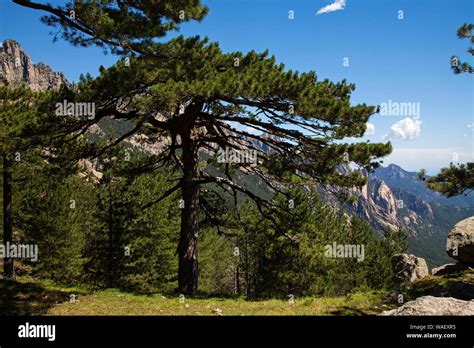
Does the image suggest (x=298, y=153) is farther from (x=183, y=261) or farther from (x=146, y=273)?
(x=146, y=273)

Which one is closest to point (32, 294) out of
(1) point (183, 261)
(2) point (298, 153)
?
(1) point (183, 261)

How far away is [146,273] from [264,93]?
83.0 feet

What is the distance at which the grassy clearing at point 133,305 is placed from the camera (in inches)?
391

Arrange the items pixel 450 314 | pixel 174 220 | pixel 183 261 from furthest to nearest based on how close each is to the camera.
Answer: pixel 174 220
pixel 183 261
pixel 450 314

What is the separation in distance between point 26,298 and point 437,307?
11.1m

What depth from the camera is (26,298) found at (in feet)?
35.3

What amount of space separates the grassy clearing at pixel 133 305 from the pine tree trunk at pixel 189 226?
1780 millimetres

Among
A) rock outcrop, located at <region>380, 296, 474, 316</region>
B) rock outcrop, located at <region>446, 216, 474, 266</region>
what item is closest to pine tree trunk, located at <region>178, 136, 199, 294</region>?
rock outcrop, located at <region>380, 296, 474, 316</region>

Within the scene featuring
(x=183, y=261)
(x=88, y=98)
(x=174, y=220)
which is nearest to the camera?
(x=88, y=98)

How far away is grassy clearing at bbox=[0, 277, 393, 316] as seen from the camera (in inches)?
391

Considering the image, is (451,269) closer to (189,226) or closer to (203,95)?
(189,226)

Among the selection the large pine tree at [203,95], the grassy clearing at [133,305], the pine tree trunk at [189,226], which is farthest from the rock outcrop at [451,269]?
the pine tree trunk at [189,226]

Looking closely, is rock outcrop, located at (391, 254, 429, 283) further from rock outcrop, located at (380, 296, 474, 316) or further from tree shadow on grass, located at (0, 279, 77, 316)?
tree shadow on grass, located at (0, 279, 77, 316)

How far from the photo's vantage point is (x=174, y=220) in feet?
115
